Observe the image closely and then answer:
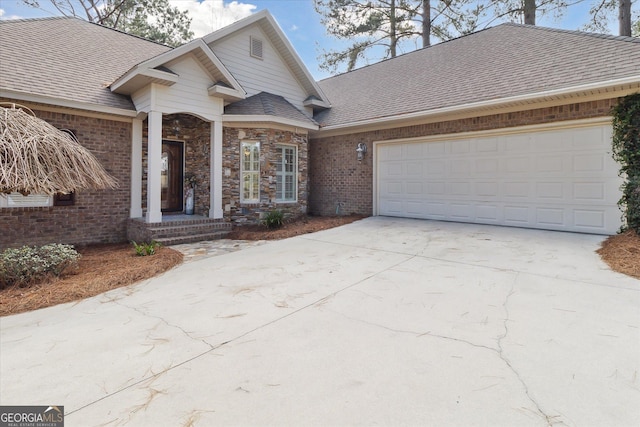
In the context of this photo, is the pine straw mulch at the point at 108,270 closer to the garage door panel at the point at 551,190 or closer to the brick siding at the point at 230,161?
the garage door panel at the point at 551,190

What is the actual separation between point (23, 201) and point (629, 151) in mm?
12252

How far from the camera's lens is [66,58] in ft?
26.7

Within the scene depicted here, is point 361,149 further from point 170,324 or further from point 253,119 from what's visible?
point 170,324

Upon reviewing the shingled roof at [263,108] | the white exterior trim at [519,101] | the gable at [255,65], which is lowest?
the white exterior trim at [519,101]

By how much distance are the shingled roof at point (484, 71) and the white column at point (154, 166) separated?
5.39 meters

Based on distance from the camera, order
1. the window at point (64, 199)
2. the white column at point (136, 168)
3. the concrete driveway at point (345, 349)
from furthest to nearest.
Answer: the white column at point (136, 168)
the window at point (64, 199)
the concrete driveway at point (345, 349)

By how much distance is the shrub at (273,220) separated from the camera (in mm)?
8784

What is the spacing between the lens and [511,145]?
7.92 metres

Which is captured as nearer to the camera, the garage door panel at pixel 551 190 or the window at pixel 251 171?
the garage door panel at pixel 551 190

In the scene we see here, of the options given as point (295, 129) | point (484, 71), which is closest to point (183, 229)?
point (295, 129)

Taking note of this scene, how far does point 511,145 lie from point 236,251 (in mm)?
6888

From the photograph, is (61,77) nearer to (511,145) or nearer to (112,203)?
(112,203)

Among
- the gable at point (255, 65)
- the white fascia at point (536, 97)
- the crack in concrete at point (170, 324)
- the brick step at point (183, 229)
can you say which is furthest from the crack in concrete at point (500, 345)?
the gable at point (255, 65)

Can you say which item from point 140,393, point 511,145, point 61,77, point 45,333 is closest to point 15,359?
point 45,333
